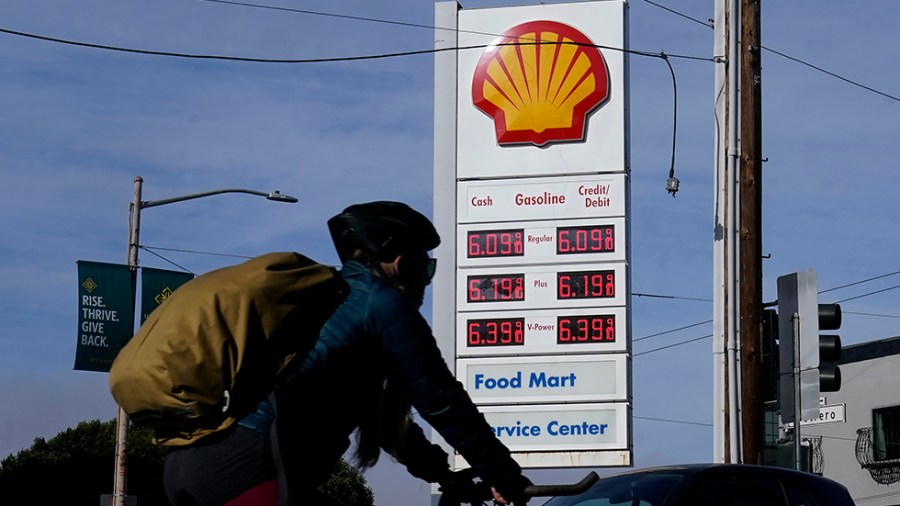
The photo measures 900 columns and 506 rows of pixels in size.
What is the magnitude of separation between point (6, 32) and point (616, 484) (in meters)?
14.3

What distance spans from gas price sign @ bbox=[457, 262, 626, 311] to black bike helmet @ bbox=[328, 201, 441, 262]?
1397 cm

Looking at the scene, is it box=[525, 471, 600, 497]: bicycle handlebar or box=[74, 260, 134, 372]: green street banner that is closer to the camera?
box=[525, 471, 600, 497]: bicycle handlebar

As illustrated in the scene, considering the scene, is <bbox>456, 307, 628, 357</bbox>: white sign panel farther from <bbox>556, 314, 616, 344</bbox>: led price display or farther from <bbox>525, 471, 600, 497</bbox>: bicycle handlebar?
<bbox>525, 471, 600, 497</bbox>: bicycle handlebar

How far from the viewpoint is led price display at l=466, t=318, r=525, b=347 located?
17906 millimetres

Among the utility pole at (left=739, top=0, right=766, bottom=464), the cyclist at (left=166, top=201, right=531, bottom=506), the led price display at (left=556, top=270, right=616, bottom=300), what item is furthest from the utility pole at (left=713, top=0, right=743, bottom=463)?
the cyclist at (left=166, top=201, right=531, bottom=506)

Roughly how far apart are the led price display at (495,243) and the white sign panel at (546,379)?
4.45ft

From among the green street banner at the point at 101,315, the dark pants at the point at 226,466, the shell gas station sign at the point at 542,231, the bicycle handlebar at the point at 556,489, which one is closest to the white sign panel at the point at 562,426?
the shell gas station sign at the point at 542,231

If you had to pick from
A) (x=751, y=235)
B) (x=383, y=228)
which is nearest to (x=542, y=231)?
(x=751, y=235)

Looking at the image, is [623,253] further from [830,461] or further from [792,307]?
[830,461]

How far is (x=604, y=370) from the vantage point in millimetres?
17688

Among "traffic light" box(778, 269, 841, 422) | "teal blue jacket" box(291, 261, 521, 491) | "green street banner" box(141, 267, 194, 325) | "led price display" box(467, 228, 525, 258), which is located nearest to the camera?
"teal blue jacket" box(291, 261, 521, 491)

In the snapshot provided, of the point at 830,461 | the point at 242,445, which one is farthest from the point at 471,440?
the point at 830,461

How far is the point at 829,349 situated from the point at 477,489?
37.4ft

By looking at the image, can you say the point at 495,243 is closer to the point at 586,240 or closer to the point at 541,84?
the point at 586,240
